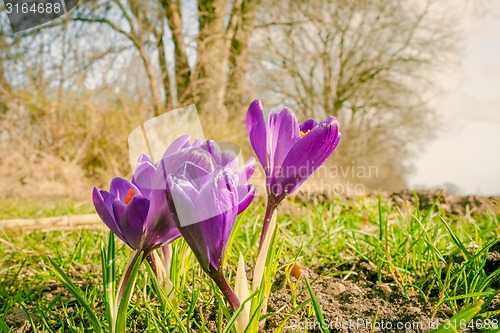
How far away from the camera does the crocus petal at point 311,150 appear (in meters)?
0.89

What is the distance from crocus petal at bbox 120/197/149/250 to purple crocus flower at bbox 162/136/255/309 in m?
0.08

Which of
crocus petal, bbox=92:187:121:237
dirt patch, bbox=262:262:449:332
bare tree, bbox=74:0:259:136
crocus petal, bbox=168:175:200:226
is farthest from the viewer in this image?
bare tree, bbox=74:0:259:136

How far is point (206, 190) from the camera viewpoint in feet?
2.46

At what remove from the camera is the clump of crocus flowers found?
764mm

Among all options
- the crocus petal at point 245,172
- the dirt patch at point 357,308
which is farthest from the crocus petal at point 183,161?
the dirt patch at point 357,308

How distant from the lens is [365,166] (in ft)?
57.4

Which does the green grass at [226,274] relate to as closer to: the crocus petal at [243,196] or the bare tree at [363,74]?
the crocus petal at [243,196]

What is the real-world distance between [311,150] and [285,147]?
0.21ft

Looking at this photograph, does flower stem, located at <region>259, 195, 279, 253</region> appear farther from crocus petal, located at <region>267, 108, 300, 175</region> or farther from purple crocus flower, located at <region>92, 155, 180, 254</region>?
A: purple crocus flower, located at <region>92, 155, 180, 254</region>

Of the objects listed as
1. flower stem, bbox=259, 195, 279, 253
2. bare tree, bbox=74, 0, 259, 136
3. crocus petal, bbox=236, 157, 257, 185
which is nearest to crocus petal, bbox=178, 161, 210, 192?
crocus petal, bbox=236, 157, 257, 185

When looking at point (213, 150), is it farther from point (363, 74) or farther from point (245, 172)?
point (363, 74)

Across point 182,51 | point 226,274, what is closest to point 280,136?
point 226,274

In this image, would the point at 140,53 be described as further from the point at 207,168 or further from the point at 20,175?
the point at 207,168

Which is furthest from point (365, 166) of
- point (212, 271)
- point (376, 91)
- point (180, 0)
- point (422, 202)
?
point (212, 271)
